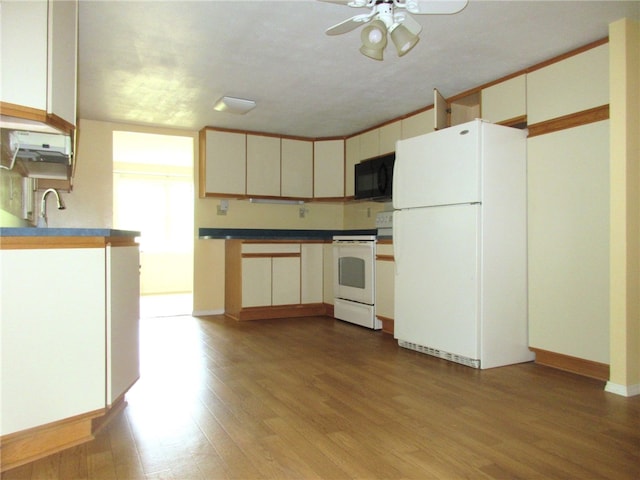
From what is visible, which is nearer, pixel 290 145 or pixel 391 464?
pixel 391 464

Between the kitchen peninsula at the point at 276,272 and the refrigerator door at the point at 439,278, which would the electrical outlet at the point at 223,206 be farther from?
the refrigerator door at the point at 439,278

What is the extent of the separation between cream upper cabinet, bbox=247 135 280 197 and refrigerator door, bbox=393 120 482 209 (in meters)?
2.07

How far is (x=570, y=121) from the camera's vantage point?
2955 mm

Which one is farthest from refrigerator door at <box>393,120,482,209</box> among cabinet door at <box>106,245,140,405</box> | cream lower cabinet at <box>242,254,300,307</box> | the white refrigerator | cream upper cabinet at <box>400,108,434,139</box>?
cabinet door at <box>106,245,140,405</box>

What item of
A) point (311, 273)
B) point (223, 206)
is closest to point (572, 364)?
point (311, 273)

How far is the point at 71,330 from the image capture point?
1.84 metres

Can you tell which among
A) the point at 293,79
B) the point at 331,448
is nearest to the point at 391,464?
the point at 331,448

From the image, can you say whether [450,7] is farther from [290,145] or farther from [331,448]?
[290,145]

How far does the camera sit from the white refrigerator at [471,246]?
10.1ft

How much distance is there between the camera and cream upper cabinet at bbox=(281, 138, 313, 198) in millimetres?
5449

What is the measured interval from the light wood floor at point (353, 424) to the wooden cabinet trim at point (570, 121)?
1670mm

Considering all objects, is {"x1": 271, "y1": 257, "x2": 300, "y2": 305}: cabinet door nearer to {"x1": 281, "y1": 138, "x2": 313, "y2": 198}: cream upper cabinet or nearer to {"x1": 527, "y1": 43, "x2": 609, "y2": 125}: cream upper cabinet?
{"x1": 281, "y1": 138, "x2": 313, "y2": 198}: cream upper cabinet

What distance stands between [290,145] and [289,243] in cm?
127

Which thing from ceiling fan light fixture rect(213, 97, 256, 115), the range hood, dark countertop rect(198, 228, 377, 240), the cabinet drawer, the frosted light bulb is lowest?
the cabinet drawer
